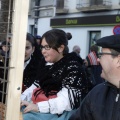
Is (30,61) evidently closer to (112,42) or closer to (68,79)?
(68,79)

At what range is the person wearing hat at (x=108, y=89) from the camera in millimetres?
1852

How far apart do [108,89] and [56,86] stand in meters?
0.65

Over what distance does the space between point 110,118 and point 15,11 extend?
75cm

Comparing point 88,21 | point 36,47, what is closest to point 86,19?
point 88,21

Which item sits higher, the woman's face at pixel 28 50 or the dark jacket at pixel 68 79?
the woman's face at pixel 28 50

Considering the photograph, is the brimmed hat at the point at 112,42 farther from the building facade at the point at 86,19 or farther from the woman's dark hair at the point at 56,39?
the building facade at the point at 86,19

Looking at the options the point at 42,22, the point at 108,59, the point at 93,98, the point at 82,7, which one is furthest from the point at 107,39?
the point at 42,22

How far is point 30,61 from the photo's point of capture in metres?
3.36

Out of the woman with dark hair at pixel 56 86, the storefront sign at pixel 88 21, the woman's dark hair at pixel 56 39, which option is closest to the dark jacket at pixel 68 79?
the woman with dark hair at pixel 56 86

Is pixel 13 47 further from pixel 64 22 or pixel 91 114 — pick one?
pixel 64 22

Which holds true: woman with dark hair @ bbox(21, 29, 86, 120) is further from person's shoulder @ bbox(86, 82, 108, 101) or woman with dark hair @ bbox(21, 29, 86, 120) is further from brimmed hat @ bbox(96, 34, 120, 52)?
brimmed hat @ bbox(96, 34, 120, 52)

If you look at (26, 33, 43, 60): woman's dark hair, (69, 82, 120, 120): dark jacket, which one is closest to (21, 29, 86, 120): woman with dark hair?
(69, 82, 120, 120): dark jacket

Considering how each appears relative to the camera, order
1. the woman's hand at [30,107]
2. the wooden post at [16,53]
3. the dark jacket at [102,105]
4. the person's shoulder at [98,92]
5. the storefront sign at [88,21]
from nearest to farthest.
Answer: the wooden post at [16,53], the dark jacket at [102,105], the person's shoulder at [98,92], the woman's hand at [30,107], the storefront sign at [88,21]

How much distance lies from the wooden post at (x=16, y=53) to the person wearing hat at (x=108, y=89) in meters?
0.49
